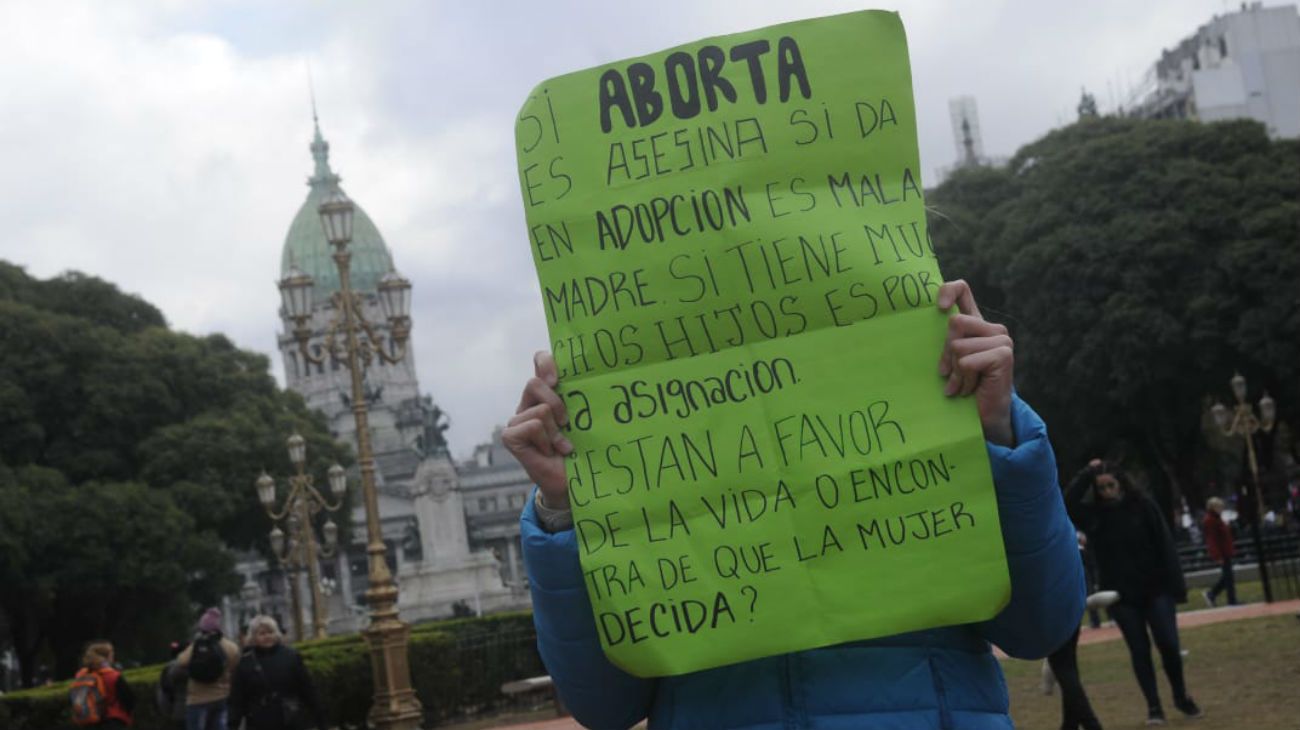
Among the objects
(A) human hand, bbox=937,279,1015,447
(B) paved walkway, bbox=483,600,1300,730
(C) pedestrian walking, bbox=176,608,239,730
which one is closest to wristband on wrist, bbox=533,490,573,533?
(A) human hand, bbox=937,279,1015,447

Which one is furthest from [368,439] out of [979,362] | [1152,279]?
[1152,279]

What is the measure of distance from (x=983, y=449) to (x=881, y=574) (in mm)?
300

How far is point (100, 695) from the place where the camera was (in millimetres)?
15727

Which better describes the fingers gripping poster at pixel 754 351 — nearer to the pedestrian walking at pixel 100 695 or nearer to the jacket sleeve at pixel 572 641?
the jacket sleeve at pixel 572 641

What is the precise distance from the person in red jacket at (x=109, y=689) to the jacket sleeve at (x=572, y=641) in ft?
41.3

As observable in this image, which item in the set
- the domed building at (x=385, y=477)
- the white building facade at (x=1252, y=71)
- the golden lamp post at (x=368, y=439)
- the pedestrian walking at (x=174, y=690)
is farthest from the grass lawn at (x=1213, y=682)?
the white building facade at (x=1252, y=71)

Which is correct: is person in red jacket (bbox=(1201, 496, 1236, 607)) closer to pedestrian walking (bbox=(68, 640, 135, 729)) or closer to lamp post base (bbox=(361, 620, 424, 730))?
lamp post base (bbox=(361, 620, 424, 730))

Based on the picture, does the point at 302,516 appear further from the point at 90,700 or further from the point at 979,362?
the point at 979,362

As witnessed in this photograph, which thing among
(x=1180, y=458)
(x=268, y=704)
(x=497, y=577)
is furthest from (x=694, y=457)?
(x=497, y=577)

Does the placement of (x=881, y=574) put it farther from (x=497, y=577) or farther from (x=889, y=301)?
(x=497, y=577)

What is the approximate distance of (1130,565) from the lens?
11414 millimetres

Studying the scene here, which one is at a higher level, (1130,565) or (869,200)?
(869,200)

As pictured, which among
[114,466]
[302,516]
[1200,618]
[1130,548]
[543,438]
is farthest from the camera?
[114,466]

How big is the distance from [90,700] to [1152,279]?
113 feet
